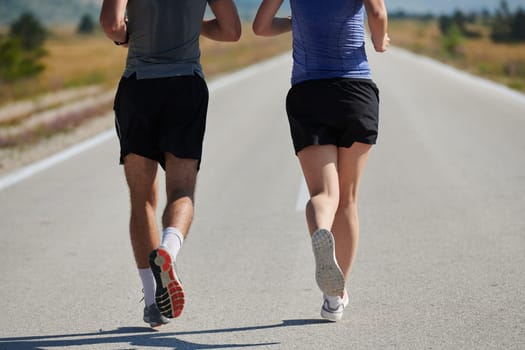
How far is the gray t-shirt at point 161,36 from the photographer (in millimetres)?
4547

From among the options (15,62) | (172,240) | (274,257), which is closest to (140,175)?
(172,240)

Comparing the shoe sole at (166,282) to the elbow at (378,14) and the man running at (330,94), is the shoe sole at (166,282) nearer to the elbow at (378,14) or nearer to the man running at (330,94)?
the man running at (330,94)

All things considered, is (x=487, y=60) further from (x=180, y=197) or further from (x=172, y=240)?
(x=172, y=240)

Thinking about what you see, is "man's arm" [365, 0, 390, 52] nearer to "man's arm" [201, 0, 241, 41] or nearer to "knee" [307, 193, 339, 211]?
"man's arm" [201, 0, 241, 41]

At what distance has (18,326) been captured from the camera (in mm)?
4871

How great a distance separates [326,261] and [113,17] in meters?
1.47

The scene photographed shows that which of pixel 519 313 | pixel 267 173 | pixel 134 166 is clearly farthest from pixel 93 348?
pixel 267 173

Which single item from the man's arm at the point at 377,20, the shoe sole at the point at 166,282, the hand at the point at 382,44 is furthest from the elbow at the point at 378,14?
the shoe sole at the point at 166,282

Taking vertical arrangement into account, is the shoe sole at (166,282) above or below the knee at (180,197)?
below

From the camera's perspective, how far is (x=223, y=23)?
482 centimetres

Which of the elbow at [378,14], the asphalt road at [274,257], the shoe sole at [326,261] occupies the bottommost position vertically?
the asphalt road at [274,257]

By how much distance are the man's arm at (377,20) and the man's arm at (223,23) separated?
0.64 meters

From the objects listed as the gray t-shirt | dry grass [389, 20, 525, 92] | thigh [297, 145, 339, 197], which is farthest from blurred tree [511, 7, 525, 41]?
the gray t-shirt

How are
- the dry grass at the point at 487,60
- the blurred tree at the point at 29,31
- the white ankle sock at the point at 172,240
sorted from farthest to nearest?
the blurred tree at the point at 29,31, the dry grass at the point at 487,60, the white ankle sock at the point at 172,240
